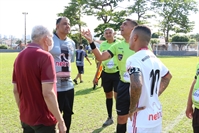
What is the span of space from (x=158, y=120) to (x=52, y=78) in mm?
1270

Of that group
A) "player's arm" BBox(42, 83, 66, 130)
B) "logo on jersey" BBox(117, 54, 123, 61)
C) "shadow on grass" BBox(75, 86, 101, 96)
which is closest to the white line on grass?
"logo on jersey" BBox(117, 54, 123, 61)

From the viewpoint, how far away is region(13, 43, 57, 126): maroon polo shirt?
274 centimetres

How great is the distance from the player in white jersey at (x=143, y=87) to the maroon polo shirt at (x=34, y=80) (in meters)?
0.87

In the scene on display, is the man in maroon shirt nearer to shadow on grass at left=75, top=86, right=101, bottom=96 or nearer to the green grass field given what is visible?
the green grass field

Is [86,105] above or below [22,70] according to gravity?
below

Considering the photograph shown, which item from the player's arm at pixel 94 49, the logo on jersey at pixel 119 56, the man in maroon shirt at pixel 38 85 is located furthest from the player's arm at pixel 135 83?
the logo on jersey at pixel 119 56

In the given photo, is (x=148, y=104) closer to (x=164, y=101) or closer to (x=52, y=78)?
(x=52, y=78)

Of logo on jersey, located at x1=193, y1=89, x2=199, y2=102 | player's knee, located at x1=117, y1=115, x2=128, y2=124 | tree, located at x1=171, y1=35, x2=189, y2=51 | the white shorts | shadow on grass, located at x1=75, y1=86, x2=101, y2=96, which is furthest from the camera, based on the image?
tree, located at x1=171, y1=35, x2=189, y2=51

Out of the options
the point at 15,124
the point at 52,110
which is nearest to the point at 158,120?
the point at 52,110

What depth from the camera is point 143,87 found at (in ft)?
9.12

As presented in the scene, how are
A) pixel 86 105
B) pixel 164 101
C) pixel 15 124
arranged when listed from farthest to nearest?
pixel 164 101, pixel 86 105, pixel 15 124

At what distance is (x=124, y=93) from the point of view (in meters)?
4.38

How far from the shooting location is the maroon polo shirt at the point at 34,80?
108 inches

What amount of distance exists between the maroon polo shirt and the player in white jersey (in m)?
0.87
